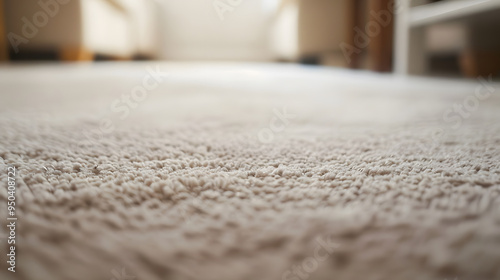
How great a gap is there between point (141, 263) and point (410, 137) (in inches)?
10.9

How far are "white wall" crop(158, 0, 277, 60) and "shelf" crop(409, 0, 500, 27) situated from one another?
279 centimetres

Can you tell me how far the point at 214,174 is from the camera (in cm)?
23

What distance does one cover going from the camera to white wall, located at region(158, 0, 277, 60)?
13.1ft

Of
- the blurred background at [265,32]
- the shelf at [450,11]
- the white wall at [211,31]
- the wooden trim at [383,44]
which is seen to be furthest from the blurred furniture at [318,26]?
the white wall at [211,31]

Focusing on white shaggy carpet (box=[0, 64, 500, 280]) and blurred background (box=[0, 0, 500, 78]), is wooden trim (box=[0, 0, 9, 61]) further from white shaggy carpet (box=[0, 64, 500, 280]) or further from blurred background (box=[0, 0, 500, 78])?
white shaggy carpet (box=[0, 64, 500, 280])

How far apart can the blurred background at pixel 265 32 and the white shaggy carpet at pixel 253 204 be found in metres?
0.82

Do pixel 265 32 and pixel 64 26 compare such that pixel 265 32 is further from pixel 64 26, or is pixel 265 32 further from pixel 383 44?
pixel 383 44

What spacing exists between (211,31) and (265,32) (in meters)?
0.56

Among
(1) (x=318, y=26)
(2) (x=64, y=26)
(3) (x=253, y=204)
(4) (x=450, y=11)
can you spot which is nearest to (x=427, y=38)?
(4) (x=450, y=11)

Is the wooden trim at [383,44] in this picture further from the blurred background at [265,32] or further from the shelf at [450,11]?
the shelf at [450,11]

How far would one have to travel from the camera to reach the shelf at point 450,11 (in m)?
0.91

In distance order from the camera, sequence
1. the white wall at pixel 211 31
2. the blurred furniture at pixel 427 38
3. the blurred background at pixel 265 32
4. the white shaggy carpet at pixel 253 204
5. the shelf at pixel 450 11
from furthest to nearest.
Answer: the white wall at pixel 211 31 < the blurred background at pixel 265 32 < the blurred furniture at pixel 427 38 < the shelf at pixel 450 11 < the white shaggy carpet at pixel 253 204

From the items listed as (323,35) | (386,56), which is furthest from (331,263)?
(323,35)

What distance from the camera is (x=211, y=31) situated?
13.2ft
